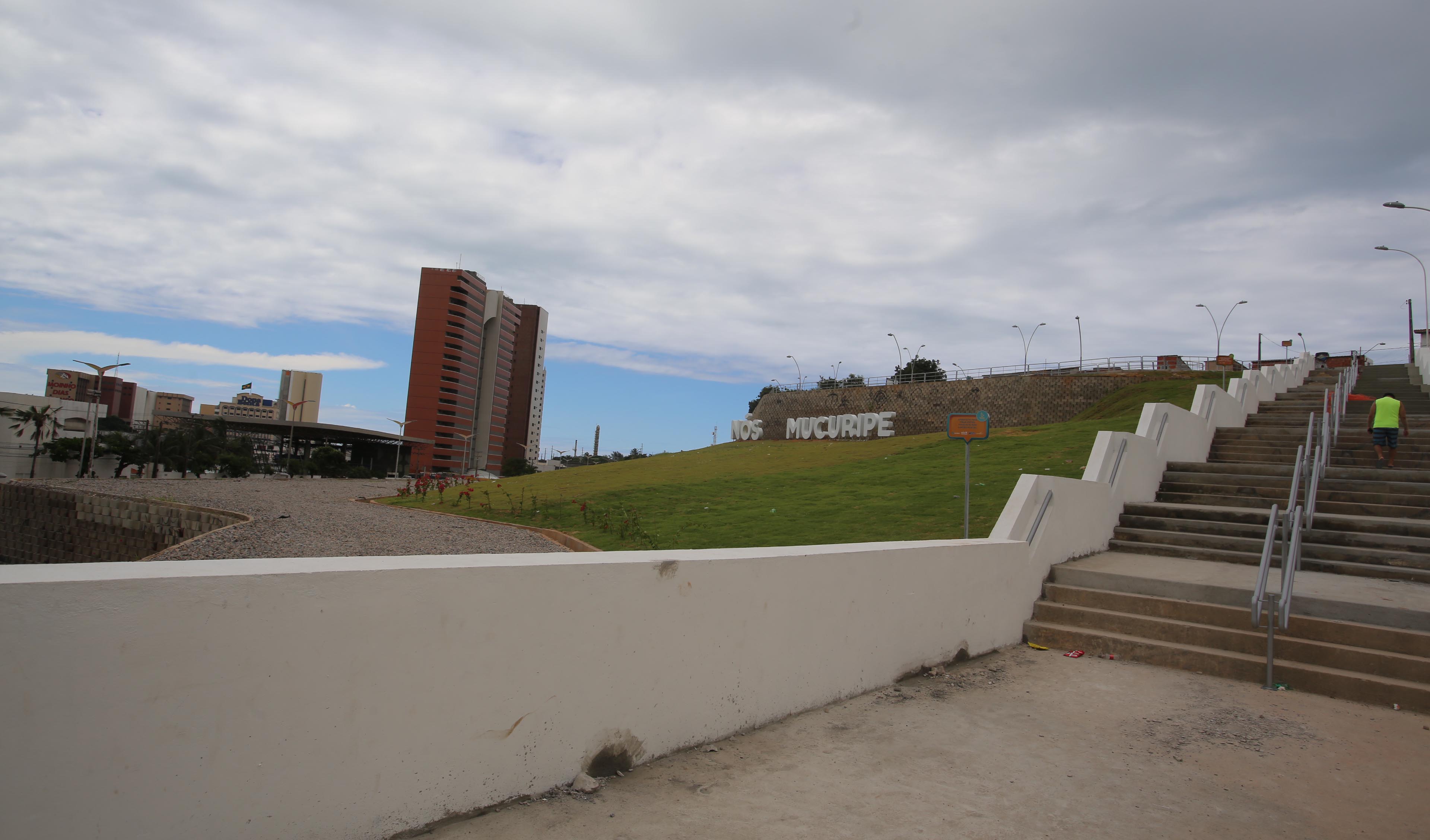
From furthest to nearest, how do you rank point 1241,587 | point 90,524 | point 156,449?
1. point 156,449
2. point 90,524
3. point 1241,587

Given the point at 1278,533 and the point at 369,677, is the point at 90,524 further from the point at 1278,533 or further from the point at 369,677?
the point at 1278,533

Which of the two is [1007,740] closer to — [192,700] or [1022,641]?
[1022,641]

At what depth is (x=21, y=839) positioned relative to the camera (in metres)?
1.97

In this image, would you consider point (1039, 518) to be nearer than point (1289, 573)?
No

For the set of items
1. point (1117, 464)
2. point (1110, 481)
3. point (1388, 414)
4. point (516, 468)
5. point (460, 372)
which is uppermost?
point (460, 372)

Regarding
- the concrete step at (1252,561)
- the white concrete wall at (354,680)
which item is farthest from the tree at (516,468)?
the white concrete wall at (354,680)

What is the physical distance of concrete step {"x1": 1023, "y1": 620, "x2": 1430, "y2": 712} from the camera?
16.6ft

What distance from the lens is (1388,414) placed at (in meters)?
10.8

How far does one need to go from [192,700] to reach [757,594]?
2.56 m

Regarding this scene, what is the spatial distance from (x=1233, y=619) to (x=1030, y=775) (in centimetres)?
359

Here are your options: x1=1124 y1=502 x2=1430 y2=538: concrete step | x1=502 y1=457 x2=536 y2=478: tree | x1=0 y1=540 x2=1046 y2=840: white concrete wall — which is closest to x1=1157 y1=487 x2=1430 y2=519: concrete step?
x1=1124 y1=502 x2=1430 y2=538: concrete step

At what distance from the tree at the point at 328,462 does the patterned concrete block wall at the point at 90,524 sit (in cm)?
3385

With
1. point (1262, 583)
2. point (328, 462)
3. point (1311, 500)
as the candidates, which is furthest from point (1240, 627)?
point (328, 462)

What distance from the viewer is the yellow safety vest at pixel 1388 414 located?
422 inches
